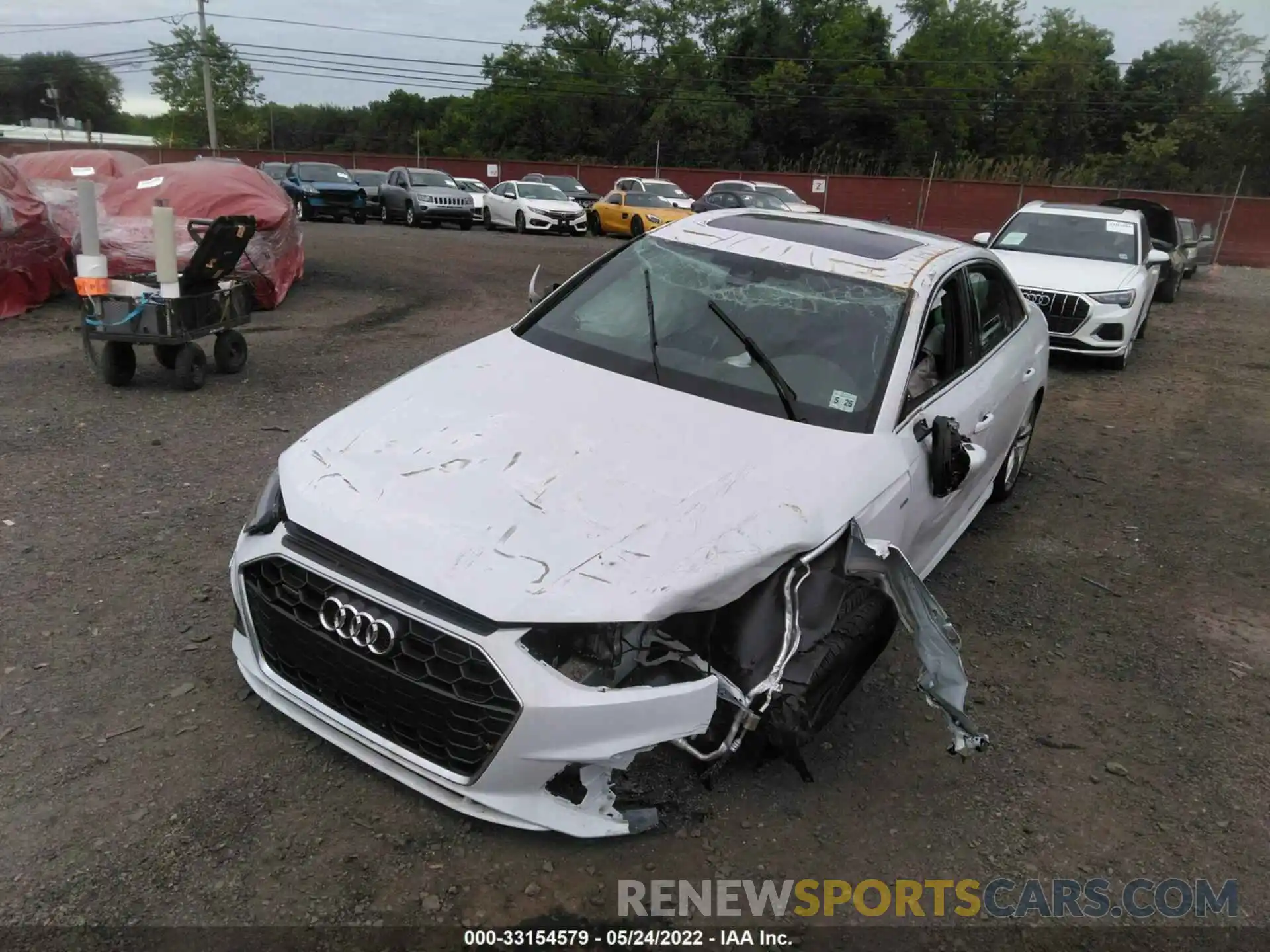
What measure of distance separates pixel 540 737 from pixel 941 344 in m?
2.59

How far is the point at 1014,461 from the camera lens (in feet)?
18.6

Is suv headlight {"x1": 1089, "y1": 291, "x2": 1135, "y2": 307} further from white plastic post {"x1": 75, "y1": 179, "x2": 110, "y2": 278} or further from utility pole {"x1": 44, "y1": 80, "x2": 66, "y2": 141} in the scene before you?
utility pole {"x1": 44, "y1": 80, "x2": 66, "y2": 141}

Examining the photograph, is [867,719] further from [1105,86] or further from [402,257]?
[1105,86]

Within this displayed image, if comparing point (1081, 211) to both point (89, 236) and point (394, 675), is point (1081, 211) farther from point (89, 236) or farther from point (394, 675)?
point (394, 675)

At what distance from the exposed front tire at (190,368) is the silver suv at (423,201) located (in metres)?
18.2

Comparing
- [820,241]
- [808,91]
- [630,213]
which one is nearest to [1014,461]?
[820,241]

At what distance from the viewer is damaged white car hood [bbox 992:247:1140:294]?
944 centimetres

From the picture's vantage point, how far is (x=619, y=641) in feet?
8.15

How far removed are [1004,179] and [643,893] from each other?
42670mm

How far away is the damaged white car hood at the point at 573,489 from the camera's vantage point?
2443 mm

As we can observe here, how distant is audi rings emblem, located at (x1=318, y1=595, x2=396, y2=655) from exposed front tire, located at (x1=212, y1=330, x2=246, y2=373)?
18.8 feet

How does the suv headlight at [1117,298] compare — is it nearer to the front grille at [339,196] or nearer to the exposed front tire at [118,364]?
the exposed front tire at [118,364]

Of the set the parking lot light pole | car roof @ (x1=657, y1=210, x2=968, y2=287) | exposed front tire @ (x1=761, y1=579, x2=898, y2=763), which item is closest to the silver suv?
car roof @ (x1=657, y1=210, x2=968, y2=287)

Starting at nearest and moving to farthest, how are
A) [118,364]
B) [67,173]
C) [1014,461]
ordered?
[1014,461] < [118,364] < [67,173]
